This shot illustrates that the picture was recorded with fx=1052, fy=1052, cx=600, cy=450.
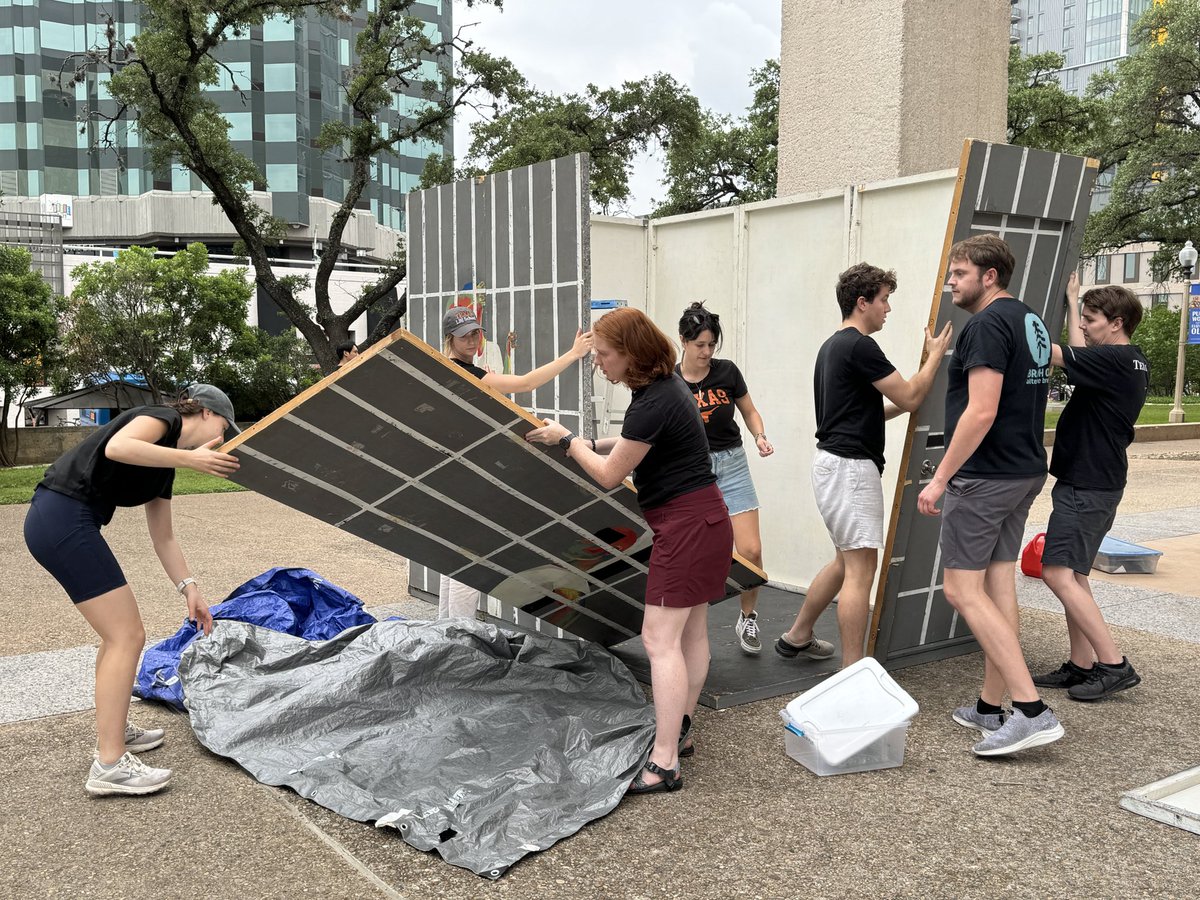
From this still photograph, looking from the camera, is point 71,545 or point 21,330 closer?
point 71,545

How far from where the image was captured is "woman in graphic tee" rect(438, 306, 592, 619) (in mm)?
4895

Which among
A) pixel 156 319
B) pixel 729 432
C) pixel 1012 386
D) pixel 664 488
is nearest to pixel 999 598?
pixel 1012 386

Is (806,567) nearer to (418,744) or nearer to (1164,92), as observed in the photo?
(418,744)

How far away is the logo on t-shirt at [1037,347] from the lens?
418cm

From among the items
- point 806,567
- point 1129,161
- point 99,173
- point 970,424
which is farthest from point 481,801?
point 99,173

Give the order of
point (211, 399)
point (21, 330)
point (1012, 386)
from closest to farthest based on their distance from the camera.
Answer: point (211, 399) < point (1012, 386) < point (21, 330)

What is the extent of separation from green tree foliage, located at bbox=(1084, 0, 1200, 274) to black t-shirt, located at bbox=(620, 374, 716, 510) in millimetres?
26388

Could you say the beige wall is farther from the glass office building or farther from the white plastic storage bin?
the glass office building

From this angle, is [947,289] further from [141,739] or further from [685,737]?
[141,739]

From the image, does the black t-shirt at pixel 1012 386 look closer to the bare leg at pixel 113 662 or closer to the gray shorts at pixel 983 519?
the gray shorts at pixel 983 519

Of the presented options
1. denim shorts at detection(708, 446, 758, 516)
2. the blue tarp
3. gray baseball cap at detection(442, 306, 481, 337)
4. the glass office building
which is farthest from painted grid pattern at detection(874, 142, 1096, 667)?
the glass office building

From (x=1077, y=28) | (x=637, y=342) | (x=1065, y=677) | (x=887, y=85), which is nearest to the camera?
(x=637, y=342)

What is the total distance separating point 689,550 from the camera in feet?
12.3

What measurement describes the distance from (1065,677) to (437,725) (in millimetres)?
3004
